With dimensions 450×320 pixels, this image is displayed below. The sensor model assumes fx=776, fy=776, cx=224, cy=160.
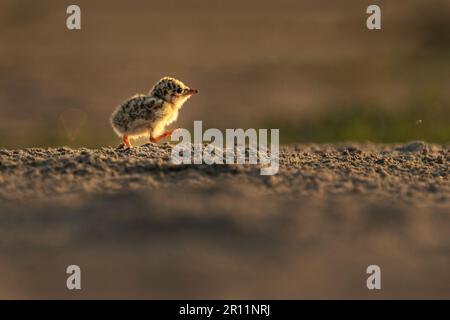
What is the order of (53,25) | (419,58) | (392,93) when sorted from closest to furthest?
(392,93) → (419,58) → (53,25)

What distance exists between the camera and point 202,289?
3826 mm

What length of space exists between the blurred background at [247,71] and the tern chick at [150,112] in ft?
14.7

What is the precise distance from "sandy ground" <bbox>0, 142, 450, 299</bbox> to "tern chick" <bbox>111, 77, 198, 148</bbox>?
139 cm

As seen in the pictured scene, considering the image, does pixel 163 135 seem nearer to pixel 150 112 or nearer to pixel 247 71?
pixel 150 112

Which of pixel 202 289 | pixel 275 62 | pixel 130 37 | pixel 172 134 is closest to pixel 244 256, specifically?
pixel 202 289

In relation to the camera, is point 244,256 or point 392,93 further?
point 392,93

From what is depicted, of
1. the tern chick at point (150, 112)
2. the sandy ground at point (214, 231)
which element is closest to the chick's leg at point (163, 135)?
the tern chick at point (150, 112)

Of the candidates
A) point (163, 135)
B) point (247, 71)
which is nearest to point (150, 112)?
point (163, 135)

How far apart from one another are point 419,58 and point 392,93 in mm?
3767

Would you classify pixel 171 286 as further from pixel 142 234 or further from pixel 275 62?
pixel 275 62

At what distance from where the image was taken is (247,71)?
70.2ft

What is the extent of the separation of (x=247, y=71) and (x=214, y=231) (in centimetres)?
1729

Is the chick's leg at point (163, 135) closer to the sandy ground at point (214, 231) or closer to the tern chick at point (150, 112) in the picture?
the tern chick at point (150, 112)

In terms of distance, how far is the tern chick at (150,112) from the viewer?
7027 millimetres
